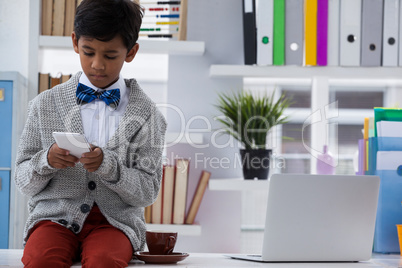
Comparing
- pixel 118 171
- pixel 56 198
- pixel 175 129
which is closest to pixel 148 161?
pixel 118 171

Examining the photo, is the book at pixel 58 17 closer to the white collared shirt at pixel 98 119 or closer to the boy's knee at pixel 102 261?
the white collared shirt at pixel 98 119

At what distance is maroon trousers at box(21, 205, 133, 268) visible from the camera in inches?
49.6

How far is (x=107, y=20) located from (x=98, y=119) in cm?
29

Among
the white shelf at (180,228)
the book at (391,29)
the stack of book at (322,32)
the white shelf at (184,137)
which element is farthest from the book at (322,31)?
the white shelf at (180,228)

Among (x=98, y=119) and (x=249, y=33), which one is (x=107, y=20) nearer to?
(x=98, y=119)

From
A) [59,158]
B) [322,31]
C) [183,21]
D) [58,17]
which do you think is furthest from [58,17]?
[59,158]

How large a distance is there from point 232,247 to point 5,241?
3.38ft

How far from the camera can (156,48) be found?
8.09 ft

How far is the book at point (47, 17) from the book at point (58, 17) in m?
0.01

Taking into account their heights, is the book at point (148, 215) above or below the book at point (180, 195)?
below

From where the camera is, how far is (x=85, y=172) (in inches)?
58.6

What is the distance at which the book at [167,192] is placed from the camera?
2.42 m

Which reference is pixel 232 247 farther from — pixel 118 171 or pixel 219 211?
pixel 118 171

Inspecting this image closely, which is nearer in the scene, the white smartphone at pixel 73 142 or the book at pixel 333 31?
the white smartphone at pixel 73 142
